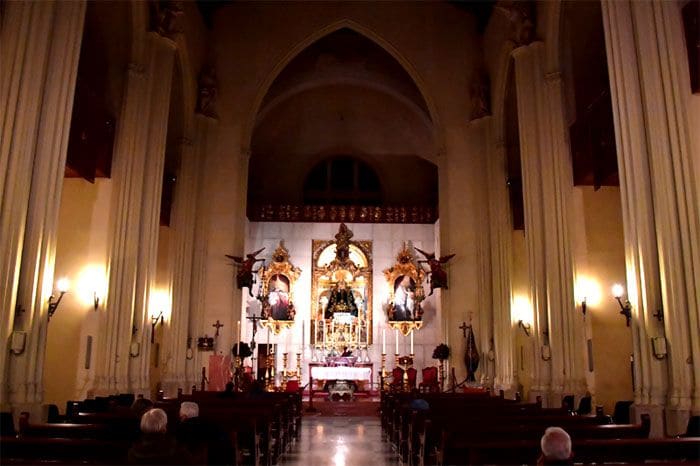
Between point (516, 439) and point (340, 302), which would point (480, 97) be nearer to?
point (340, 302)

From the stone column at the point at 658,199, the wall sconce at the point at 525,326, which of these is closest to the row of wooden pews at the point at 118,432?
the stone column at the point at 658,199

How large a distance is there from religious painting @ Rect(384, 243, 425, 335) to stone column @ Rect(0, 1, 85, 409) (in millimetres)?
16453

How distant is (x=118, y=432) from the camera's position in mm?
6406

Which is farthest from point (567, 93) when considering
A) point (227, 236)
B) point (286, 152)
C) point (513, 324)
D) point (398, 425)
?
point (286, 152)

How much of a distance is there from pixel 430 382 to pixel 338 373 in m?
3.76

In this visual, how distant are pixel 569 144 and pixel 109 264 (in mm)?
9875

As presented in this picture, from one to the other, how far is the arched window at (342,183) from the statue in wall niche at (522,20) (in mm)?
13469

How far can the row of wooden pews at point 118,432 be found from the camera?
527cm

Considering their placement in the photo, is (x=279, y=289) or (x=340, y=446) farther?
(x=279, y=289)

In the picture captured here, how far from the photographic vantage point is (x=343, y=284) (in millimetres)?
24078

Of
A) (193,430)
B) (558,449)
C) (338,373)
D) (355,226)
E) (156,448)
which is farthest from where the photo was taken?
(355,226)

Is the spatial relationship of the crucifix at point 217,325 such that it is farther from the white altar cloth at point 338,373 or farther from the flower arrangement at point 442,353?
the flower arrangement at point 442,353

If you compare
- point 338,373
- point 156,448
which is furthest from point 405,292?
point 156,448

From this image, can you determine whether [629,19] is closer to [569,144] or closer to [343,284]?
[569,144]
